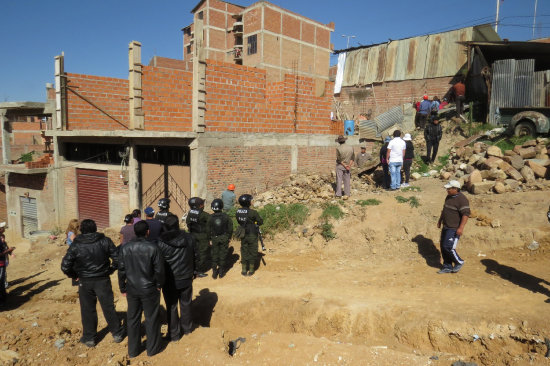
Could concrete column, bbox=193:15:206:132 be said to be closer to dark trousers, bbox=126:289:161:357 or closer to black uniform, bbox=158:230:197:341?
black uniform, bbox=158:230:197:341

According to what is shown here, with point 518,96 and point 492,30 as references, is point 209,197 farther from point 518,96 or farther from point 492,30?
point 492,30

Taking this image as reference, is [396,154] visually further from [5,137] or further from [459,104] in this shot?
[5,137]

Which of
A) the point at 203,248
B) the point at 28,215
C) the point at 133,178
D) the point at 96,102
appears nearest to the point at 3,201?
the point at 28,215

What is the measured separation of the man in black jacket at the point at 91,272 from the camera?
5.25 m

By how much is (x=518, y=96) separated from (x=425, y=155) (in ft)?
13.6

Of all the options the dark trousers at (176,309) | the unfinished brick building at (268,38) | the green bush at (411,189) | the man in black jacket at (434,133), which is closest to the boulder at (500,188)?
the green bush at (411,189)

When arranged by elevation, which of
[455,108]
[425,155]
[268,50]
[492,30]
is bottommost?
[425,155]

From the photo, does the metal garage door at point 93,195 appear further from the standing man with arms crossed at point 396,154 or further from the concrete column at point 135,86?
the standing man with arms crossed at point 396,154

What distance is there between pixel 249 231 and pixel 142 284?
10.5 ft

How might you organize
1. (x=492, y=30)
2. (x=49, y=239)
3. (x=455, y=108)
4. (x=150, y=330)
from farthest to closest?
(x=492, y=30)
(x=455, y=108)
(x=49, y=239)
(x=150, y=330)

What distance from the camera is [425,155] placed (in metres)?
14.8

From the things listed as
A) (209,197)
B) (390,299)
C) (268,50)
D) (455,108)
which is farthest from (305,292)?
(268,50)

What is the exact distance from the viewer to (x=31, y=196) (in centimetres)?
1492

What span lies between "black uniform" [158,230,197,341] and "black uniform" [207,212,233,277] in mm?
2043
